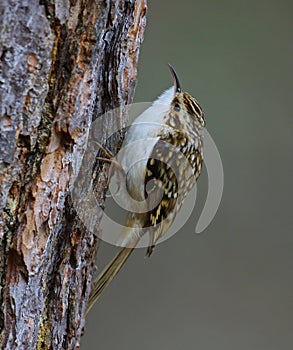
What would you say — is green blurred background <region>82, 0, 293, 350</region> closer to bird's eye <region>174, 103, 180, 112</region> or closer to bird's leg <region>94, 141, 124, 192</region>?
bird's eye <region>174, 103, 180, 112</region>

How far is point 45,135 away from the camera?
2.96 ft

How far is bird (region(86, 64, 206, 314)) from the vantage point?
126cm

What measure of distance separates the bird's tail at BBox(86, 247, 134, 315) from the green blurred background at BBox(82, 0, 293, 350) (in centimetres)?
91

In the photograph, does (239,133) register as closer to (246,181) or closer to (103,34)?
(246,181)

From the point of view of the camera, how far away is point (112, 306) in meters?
2.25

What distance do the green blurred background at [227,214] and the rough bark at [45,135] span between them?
Answer: 48.1 inches

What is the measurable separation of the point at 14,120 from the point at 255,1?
183cm

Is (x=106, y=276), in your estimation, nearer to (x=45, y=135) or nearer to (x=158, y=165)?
(x=158, y=165)

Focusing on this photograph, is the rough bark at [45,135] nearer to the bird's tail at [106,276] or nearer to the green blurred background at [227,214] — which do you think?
the bird's tail at [106,276]

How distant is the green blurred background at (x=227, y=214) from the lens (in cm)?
227

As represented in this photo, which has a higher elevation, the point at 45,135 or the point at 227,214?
the point at 45,135

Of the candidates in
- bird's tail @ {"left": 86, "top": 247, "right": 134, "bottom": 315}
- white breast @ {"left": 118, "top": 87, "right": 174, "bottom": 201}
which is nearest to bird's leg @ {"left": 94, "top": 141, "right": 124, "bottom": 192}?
white breast @ {"left": 118, "top": 87, "right": 174, "bottom": 201}

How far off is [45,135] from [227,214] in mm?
1520

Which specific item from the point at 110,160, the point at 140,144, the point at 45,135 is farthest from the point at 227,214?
the point at 45,135
